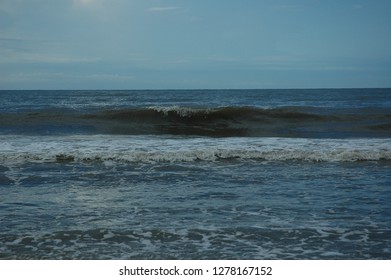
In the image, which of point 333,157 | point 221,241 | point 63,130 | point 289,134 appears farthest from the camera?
point 63,130

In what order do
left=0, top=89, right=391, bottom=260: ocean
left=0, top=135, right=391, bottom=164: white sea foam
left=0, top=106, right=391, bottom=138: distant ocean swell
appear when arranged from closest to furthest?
left=0, top=89, right=391, bottom=260: ocean, left=0, top=135, right=391, bottom=164: white sea foam, left=0, top=106, right=391, bottom=138: distant ocean swell

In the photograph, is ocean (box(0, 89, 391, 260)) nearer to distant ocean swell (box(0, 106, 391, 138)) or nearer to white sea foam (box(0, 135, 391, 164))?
white sea foam (box(0, 135, 391, 164))

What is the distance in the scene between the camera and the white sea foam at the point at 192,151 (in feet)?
31.2

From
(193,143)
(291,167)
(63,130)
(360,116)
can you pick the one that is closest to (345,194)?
(291,167)

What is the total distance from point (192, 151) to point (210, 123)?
10838mm

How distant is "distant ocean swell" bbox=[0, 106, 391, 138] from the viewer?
16844 millimetres

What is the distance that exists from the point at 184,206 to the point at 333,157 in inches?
187

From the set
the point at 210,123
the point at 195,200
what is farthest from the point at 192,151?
the point at 210,123

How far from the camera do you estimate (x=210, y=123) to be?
2075 cm

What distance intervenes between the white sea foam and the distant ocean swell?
15.2 ft

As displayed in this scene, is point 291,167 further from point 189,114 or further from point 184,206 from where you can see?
point 189,114

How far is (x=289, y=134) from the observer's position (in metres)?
16.0

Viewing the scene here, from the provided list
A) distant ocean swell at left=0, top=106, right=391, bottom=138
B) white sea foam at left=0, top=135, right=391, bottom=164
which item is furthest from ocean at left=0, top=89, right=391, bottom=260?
distant ocean swell at left=0, top=106, right=391, bottom=138
